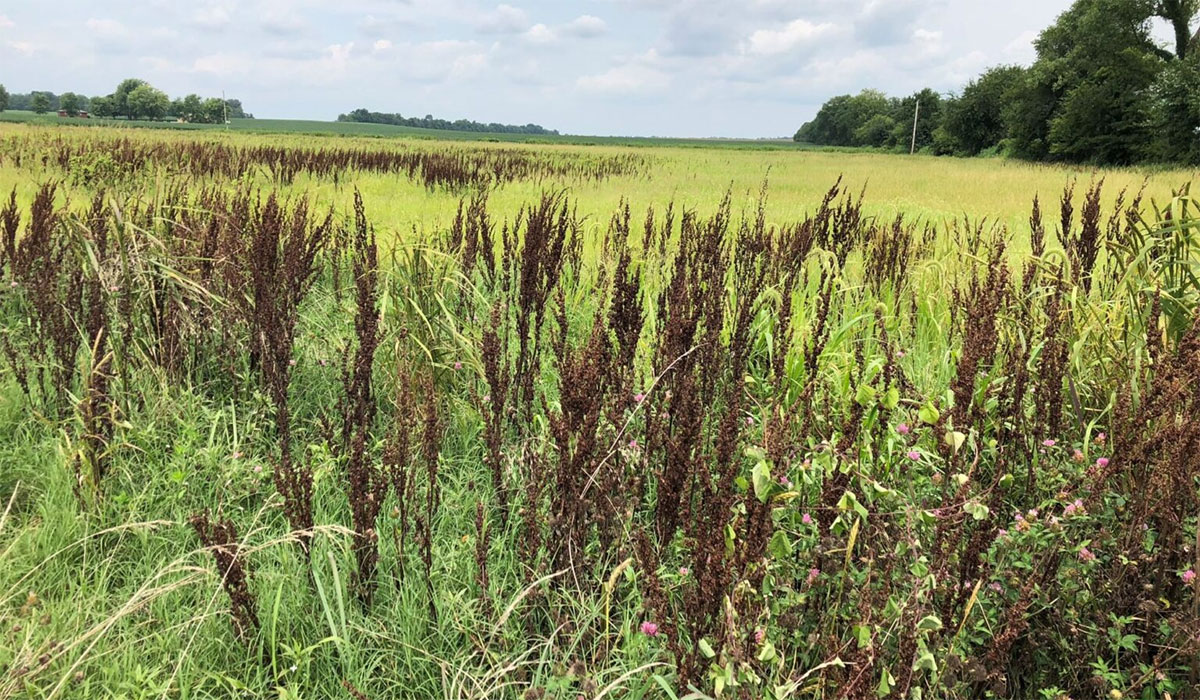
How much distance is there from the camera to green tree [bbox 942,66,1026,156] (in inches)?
2130

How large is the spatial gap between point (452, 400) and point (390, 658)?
4.77 feet

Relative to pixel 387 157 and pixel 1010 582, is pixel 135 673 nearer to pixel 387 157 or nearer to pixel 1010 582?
pixel 1010 582

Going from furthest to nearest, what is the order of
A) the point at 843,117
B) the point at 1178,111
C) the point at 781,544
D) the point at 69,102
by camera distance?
the point at 69,102 < the point at 843,117 < the point at 1178,111 < the point at 781,544

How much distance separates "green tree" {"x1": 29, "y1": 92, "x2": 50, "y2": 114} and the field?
157 m

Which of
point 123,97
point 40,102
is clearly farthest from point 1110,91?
point 40,102

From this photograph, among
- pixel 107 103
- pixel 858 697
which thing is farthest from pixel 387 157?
pixel 107 103

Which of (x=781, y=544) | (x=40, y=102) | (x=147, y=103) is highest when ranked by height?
(x=40, y=102)

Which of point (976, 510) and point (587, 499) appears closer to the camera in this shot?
point (976, 510)

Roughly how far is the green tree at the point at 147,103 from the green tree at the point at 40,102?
20.6 metres

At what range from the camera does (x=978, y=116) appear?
187 feet

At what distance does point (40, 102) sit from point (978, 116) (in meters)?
155

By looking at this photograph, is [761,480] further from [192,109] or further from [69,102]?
[69,102]

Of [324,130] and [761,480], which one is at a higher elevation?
[324,130]

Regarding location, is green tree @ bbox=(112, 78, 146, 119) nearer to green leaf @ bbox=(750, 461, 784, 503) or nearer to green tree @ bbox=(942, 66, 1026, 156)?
green tree @ bbox=(942, 66, 1026, 156)
